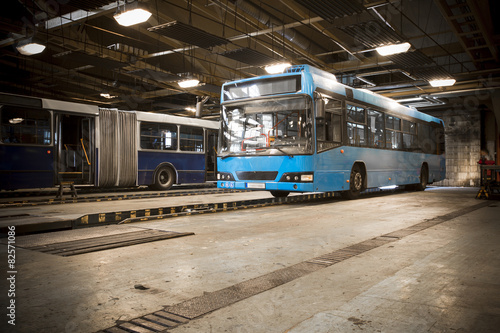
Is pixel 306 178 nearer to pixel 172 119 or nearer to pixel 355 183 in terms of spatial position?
pixel 355 183

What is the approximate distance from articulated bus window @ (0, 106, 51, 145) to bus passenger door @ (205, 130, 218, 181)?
24.5 feet

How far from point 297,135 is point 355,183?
11.1 ft

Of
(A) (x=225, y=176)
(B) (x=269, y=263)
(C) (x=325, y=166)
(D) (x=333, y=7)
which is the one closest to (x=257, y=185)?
(A) (x=225, y=176)

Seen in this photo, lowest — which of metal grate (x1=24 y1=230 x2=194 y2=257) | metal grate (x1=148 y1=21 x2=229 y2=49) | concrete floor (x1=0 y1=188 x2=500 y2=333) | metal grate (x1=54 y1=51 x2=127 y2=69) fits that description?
Answer: concrete floor (x1=0 y1=188 x2=500 y2=333)

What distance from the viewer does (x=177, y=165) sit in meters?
18.2

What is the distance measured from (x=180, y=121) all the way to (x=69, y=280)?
1482 centimetres

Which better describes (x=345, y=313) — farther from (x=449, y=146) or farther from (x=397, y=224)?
(x=449, y=146)

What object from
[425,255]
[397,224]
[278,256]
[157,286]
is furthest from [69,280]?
[397,224]

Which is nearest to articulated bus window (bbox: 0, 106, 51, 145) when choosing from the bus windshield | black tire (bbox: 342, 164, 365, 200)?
the bus windshield

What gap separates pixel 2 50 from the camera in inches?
634

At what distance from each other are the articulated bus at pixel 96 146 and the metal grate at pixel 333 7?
8.77 m

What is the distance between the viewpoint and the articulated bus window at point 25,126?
41.8ft

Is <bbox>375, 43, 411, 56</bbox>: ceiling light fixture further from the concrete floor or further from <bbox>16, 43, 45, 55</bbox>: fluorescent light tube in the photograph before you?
<bbox>16, 43, 45, 55</bbox>: fluorescent light tube

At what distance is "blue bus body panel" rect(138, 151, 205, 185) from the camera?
1688cm
